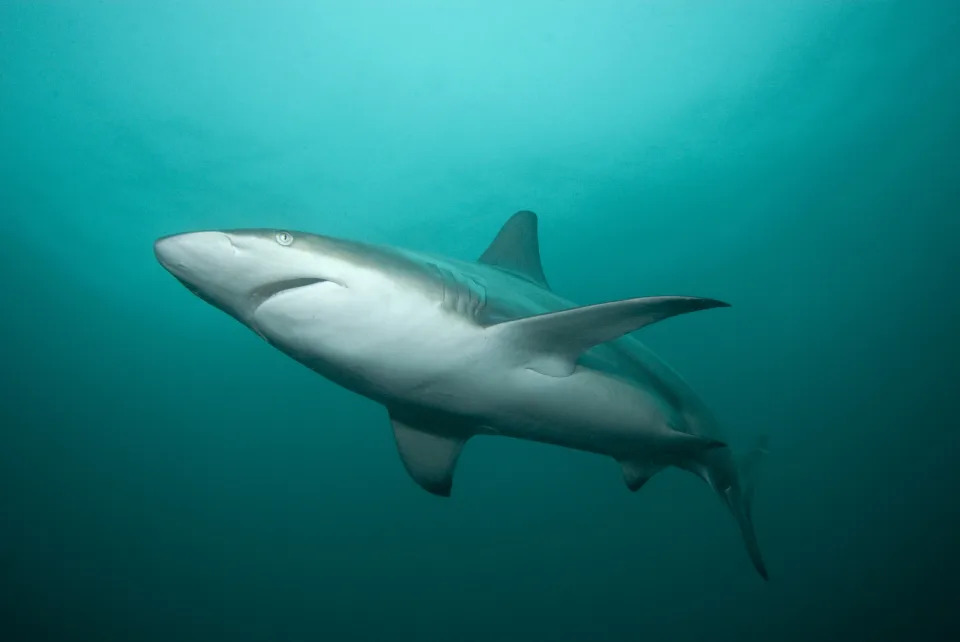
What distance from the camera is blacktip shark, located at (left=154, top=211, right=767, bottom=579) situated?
2.30 metres

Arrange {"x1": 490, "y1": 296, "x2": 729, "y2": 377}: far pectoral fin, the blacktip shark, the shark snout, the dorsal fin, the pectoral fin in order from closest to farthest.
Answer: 1. the shark snout
2. the blacktip shark
3. {"x1": 490, "y1": 296, "x2": 729, "y2": 377}: far pectoral fin
4. the pectoral fin
5. the dorsal fin

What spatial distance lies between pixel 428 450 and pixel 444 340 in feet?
6.25

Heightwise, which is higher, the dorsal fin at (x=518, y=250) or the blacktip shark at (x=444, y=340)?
the dorsal fin at (x=518, y=250)

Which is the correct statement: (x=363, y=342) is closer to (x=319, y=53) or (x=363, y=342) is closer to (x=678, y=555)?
(x=319, y=53)

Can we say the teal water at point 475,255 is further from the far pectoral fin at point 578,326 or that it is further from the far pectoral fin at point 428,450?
the far pectoral fin at point 578,326

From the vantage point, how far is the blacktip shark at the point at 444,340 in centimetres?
230

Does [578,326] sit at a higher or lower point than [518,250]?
lower

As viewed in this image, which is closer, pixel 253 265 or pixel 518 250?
pixel 253 265

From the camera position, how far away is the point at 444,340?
281cm

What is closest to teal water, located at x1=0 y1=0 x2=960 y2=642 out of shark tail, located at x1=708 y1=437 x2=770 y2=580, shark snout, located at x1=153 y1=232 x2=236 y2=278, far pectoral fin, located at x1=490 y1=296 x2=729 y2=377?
shark tail, located at x1=708 y1=437 x2=770 y2=580

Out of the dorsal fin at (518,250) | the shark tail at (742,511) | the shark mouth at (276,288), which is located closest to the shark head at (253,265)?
the shark mouth at (276,288)

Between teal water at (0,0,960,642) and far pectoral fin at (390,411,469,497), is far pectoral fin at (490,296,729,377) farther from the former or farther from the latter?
teal water at (0,0,960,642)

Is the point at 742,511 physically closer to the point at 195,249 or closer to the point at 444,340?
the point at 444,340

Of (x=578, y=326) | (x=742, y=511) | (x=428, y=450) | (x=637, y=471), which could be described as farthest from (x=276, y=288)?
(x=742, y=511)
